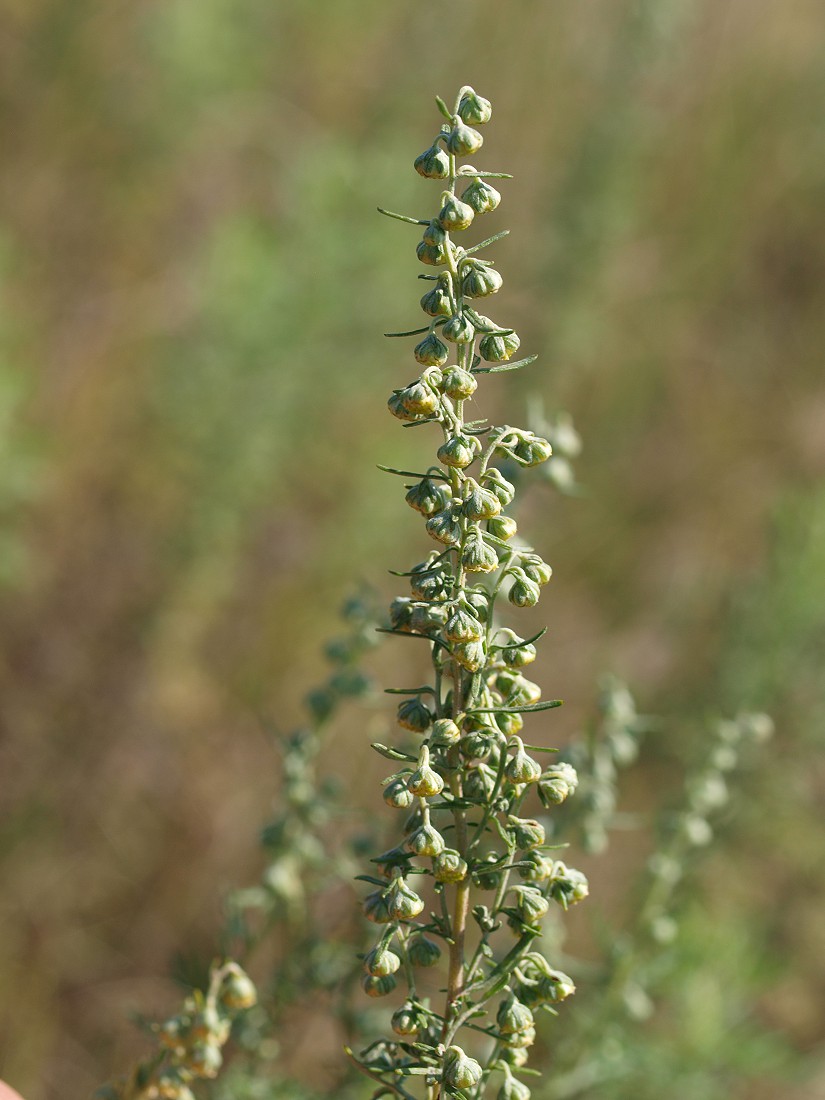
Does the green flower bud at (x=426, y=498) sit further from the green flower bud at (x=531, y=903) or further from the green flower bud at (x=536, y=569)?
the green flower bud at (x=531, y=903)

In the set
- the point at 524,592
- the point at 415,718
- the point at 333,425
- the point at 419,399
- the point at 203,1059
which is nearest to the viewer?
the point at 419,399

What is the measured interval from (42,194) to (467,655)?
545 centimetres

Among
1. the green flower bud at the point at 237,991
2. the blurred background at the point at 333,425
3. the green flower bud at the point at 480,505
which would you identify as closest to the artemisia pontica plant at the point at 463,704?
the green flower bud at the point at 480,505

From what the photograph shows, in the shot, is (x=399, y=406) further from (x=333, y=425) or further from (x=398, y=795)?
(x=333, y=425)

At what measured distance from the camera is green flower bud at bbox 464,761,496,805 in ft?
4.78

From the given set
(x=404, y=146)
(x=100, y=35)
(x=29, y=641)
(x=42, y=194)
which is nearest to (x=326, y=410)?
(x=404, y=146)

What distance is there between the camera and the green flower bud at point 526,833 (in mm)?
1387

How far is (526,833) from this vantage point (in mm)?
1395

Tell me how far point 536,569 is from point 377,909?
46 cm

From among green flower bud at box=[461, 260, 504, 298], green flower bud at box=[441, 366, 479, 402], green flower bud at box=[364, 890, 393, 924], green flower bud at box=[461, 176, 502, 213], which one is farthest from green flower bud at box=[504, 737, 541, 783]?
green flower bud at box=[461, 176, 502, 213]

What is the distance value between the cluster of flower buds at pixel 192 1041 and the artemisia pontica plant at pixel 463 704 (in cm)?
25

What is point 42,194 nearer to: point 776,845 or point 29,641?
point 29,641

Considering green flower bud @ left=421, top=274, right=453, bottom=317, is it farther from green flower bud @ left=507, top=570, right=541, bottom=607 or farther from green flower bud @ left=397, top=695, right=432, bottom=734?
green flower bud @ left=397, top=695, right=432, bottom=734

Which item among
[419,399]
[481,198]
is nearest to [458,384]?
[419,399]
